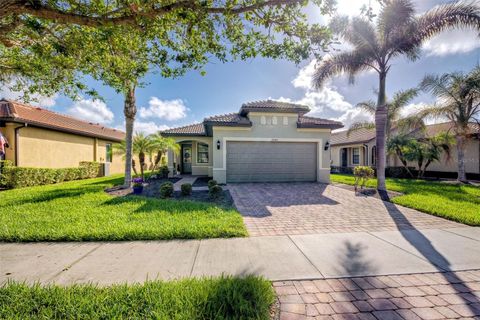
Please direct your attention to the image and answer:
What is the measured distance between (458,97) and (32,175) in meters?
24.6

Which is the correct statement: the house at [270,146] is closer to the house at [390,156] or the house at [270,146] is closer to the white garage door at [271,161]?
the white garage door at [271,161]

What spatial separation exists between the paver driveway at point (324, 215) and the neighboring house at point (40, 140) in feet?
35.7

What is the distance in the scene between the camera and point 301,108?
40.4 feet

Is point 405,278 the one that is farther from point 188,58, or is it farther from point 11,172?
point 11,172

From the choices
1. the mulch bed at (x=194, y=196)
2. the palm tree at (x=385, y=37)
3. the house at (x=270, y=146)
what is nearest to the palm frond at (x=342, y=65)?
the palm tree at (x=385, y=37)

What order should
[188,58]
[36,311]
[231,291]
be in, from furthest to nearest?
[188,58], [231,291], [36,311]

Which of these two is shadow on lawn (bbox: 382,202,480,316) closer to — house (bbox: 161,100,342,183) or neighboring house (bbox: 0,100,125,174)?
house (bbox: 161,100,342,183)

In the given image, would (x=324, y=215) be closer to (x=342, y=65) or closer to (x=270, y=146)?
(x=270, y=146)

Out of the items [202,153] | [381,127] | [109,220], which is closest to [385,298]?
[109,220]

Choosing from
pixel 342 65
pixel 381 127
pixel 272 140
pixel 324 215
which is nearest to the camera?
pixel 324 215

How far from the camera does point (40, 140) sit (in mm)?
12773

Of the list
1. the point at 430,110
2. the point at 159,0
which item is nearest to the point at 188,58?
the point at 159,0

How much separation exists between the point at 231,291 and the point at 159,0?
5.08 m

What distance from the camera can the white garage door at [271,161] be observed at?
40.3 ft
